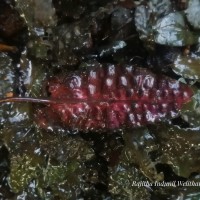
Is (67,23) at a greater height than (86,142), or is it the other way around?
(67,23)

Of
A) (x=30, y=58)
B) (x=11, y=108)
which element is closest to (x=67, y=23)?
(x=30, y=58)

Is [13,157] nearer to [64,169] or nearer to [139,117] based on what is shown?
[64,169]

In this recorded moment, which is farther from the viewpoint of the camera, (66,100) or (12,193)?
(12,193)

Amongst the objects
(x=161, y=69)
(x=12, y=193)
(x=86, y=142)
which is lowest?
(x=12, y=193)

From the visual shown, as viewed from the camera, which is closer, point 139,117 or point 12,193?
point 139,117

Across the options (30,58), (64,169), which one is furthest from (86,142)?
(30,58)

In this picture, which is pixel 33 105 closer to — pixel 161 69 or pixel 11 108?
pixel 11 108
